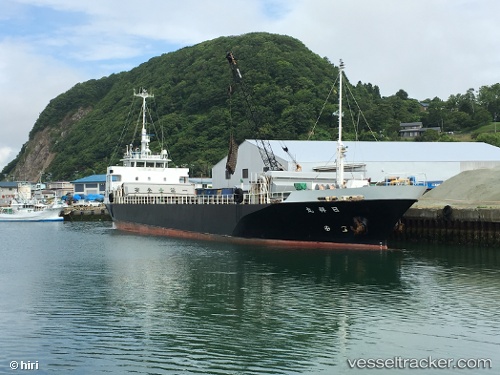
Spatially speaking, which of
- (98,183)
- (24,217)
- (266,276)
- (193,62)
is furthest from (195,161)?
(266,276)

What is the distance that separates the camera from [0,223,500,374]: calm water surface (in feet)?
51.4

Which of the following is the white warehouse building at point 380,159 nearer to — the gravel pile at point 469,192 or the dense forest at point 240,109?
the gravel pile at point 469,192

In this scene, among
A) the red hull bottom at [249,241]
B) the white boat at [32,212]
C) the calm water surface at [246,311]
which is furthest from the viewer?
the white boat at [32,212]

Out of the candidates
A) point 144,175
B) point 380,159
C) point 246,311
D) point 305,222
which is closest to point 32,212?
point 144,175

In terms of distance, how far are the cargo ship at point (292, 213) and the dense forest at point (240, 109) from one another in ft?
150

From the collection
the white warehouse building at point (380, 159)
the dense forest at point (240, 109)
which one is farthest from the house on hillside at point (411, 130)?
the white warehouse building at point (380, 159)

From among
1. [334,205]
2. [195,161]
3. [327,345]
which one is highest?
[195,161]

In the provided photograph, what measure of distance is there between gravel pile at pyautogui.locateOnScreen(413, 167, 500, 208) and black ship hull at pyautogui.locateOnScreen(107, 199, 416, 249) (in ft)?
35.3

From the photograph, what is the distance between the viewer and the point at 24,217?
78812mm

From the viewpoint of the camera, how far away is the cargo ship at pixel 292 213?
33.8 meters

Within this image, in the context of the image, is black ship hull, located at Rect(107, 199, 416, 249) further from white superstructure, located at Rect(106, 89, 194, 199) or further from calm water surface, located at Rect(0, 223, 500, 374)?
white superstructure, located at Rect(106, 89, 194, 199)

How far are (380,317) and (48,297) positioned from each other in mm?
12134

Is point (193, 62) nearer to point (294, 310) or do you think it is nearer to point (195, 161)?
point (195, 161)

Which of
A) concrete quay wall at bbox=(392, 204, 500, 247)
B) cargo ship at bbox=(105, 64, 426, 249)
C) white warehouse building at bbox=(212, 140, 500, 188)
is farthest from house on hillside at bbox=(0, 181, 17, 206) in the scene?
concrete quay wall at bbox=(392, 204, 500, 247)
